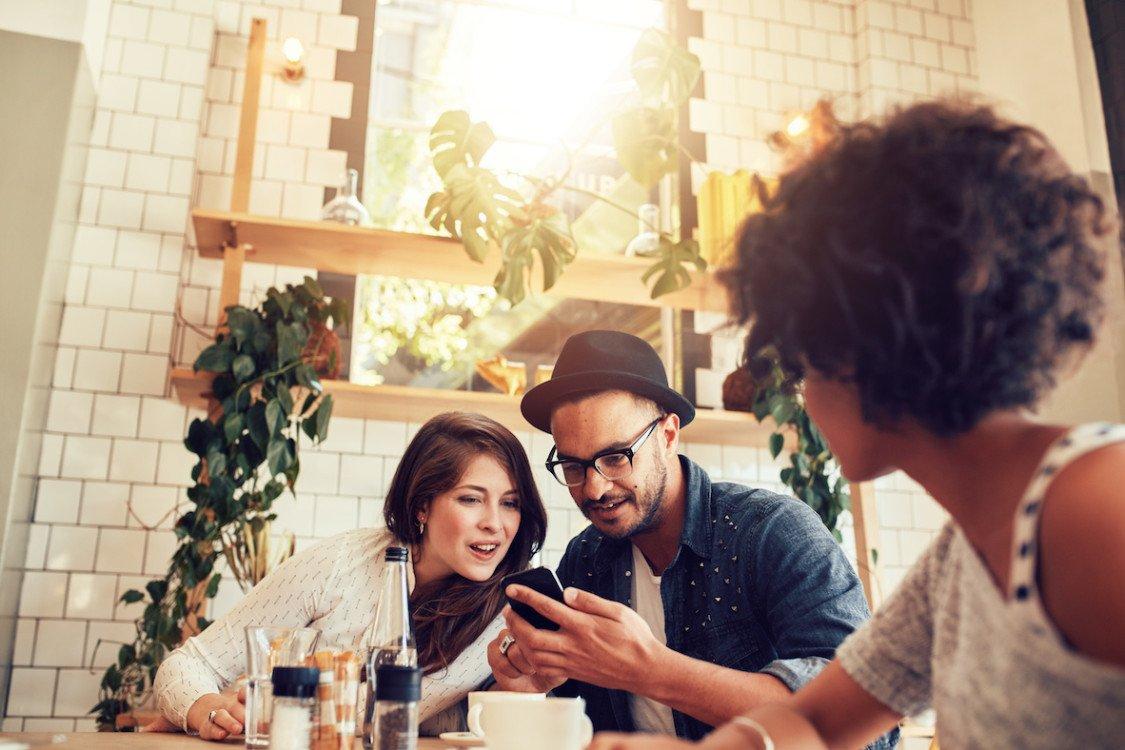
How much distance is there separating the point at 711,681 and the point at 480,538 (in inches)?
33.9

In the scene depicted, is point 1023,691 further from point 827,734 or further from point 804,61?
point 804,61

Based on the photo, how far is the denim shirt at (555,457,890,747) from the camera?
178 cm

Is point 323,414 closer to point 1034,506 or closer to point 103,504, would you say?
point 103,504

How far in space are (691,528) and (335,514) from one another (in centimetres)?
191

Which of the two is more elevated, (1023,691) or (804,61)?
(804,61)

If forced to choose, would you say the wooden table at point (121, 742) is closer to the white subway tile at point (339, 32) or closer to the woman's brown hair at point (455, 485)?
the woman's brown hair at point (455, 485)

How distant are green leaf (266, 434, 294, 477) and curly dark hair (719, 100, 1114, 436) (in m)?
2.45

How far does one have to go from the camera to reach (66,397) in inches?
136

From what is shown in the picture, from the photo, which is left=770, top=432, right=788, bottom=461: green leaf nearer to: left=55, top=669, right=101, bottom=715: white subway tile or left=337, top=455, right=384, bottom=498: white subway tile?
left=337, top=455, right=384, bottom=498: white subway tile

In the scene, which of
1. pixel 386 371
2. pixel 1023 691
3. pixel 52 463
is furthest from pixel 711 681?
pixel 52 463

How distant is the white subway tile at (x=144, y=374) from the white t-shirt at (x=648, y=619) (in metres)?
2.09

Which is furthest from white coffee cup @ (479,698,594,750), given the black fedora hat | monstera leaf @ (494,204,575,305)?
monstera leaf @ (494,204,575,305)

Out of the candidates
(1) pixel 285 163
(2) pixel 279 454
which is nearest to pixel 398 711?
(2) pixel 279 454

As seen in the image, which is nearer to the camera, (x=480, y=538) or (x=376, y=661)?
(x=376, y=661)
